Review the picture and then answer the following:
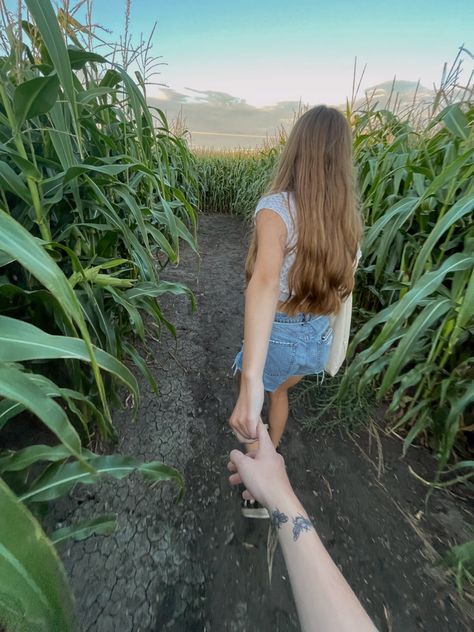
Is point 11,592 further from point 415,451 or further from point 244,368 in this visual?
point 415,451

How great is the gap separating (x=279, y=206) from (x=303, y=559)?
71 cm

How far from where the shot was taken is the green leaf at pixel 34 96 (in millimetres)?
510

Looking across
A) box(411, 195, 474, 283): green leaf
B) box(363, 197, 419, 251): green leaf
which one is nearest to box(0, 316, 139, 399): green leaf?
box(411, 195, 474, 283): green leaf

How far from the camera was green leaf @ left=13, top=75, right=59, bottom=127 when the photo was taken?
0.51m

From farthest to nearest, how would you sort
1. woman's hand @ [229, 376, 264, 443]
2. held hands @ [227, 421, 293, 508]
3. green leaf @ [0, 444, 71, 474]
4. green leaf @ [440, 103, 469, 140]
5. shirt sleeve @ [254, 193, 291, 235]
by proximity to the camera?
green leaf @ [440, 103, 469, 140]
shirt sleeve @ [254, 193, 291, 235]
woman's hand @ [229, 376, 264, 443]
held hands @ [227, 421, 293, 508]
green leaf @ [0, 444, 71, 474]

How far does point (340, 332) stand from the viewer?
3.38ft

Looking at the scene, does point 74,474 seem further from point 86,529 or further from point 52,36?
point 52,36

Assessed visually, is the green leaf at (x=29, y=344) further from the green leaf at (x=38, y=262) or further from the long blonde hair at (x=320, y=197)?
the long blonde hair at (x=320, y=197)

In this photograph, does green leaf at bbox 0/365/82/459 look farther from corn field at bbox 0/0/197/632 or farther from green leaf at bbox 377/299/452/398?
green leaf at bbox 377/299/452/398

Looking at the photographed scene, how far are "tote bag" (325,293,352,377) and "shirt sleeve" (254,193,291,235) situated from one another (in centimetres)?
36

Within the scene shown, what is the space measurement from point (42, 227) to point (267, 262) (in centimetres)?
51

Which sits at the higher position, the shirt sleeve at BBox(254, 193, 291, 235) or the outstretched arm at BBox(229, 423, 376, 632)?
the shirt sleeve at BBox(254, 193, 291, 235)

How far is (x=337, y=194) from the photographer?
81cm

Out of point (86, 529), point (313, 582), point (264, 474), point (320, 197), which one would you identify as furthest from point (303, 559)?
point (320, 197)
